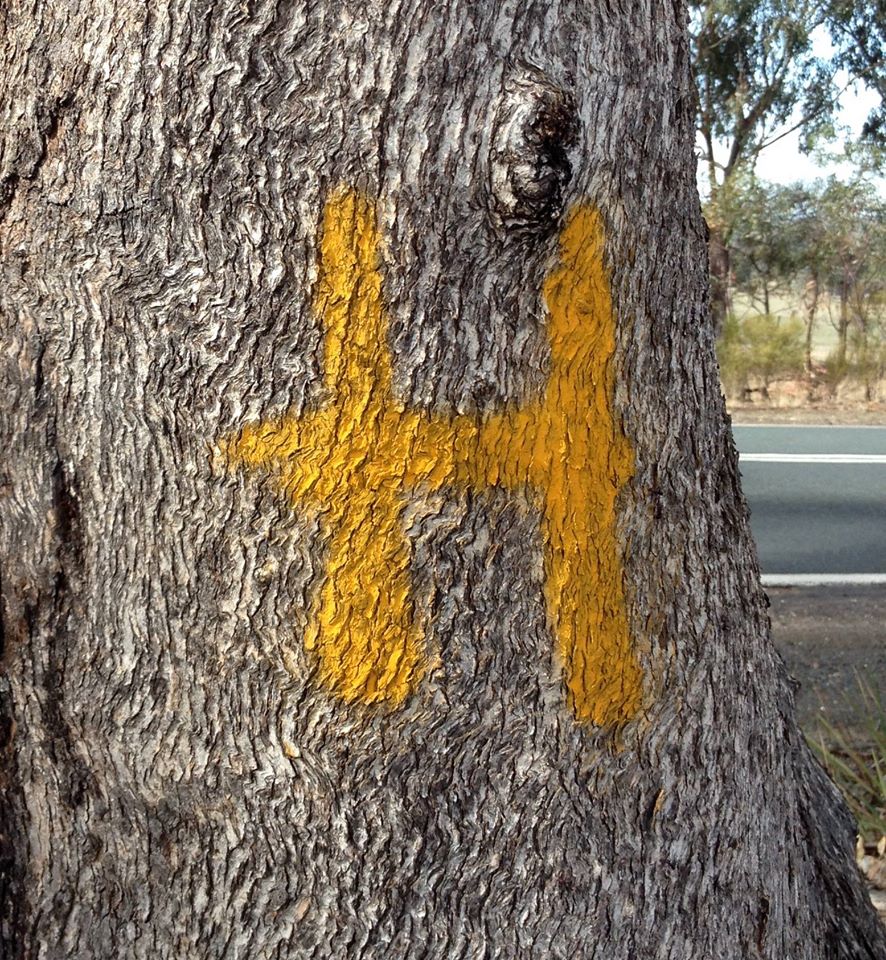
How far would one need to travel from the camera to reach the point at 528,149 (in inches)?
43.2

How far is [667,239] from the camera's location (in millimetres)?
1306

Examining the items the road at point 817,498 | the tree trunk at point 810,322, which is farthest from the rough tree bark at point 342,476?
the tree trunk at point 810,322

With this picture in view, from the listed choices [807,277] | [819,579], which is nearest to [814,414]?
[807,277]

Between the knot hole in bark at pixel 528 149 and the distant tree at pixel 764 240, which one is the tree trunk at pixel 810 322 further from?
the knot hole in bark at pixel 528 149

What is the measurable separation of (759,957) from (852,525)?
6.33 m

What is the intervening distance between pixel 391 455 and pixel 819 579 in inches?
202

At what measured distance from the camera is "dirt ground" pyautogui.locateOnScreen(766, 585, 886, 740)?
369 cm

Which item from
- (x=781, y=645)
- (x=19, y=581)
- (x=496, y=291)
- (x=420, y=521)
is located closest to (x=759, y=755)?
(x=420, y=521)

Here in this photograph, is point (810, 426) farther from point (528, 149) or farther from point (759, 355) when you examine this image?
point (528, 149)

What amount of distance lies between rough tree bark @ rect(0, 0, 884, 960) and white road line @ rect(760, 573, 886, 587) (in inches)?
177

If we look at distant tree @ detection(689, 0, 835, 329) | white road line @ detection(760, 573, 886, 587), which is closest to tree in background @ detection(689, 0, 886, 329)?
distant tree @ detection(689, 0, 835, 329)

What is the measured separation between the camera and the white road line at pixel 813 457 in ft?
32.1

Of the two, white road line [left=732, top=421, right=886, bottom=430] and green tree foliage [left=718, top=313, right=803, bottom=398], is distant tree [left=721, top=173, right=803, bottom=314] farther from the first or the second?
white road line [left=732, top=421, right=886, bottom=430]

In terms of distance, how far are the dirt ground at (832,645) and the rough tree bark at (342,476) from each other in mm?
2301
